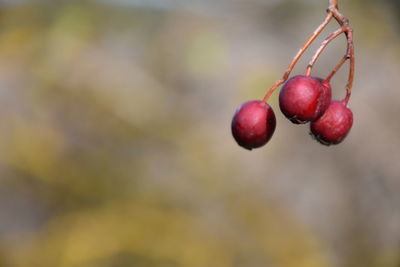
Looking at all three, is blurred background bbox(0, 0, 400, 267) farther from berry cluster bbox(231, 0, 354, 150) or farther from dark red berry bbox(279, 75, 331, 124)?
dark red berry bbox(279, 75, 331, 124)

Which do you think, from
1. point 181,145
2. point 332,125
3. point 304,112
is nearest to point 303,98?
point 304,112

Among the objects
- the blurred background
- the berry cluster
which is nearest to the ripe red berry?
the berry cluster

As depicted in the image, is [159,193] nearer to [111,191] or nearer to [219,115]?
[111,191]

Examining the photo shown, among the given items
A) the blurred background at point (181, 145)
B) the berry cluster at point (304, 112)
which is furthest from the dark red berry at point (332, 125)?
the blurred background at point (181, 145)

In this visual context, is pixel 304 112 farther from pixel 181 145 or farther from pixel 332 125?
pixel 181 145

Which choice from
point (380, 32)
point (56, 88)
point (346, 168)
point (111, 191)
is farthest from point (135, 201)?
point (380, 32)

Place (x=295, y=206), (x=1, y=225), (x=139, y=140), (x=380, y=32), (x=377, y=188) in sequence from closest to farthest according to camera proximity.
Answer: (x=1, y=225)
(x=139, y=140)
(x=295, y=206)
(x=377, y=188)
(x=380, y=32)
